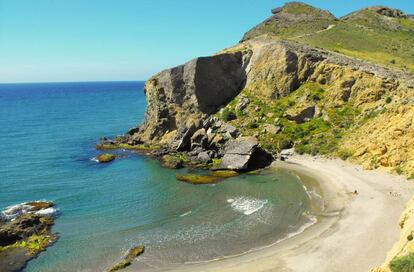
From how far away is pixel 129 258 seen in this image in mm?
36750

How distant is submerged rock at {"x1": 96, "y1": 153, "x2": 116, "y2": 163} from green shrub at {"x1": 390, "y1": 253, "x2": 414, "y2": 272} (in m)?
60.0

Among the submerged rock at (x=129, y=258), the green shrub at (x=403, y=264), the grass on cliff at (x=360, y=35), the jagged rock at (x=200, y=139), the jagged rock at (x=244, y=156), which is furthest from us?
the grass on cliff at (x=360, y=35)

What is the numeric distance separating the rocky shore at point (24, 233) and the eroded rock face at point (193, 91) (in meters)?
40.5

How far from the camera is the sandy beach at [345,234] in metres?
33.4

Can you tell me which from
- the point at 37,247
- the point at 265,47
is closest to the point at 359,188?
the point at 37,247

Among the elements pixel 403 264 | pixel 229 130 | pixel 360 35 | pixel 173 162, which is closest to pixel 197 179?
pixel 173 162

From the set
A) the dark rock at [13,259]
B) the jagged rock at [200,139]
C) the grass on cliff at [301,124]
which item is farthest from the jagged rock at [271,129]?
the dark rock at [13,259]

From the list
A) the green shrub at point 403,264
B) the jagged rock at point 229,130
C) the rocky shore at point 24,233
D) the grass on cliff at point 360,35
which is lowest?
the rocky shore at point 24,233

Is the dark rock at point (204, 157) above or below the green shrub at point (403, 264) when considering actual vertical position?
below

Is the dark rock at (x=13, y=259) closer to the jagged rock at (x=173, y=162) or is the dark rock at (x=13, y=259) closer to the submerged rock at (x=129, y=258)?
the submerged rock at (x=129, y=258)

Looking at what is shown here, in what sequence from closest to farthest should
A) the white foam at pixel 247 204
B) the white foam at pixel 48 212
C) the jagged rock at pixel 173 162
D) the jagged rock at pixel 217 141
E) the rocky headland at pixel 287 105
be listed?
1. the white foam at pixel 247 204
2. the white foam at pixel 48 212
3. the rocky headland at pixel 287 105
4. the jagged rock at pixel 173 162
5. the jagged rock at pixel 217 141

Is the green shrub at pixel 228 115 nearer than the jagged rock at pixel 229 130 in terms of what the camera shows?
No

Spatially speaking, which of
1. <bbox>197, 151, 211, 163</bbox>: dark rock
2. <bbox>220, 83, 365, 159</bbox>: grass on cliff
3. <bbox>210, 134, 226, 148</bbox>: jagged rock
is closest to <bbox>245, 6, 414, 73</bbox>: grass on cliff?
<bbox>220, 83, 365, 159</bbox>: grass on cliff

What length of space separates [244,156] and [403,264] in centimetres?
4513
